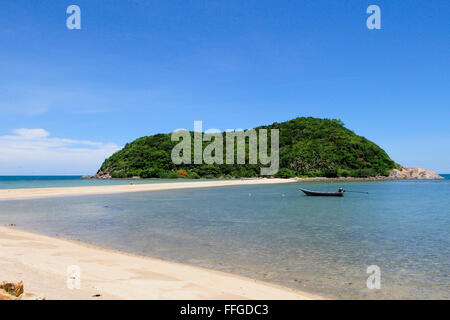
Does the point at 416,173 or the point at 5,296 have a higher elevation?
the point at 5,296

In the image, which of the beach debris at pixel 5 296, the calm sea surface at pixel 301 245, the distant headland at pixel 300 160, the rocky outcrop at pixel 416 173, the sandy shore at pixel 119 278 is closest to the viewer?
the beach debris at pixel 5 296

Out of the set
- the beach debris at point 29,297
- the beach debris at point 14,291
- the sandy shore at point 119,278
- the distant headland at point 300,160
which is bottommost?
the sandy shore at point 119,278

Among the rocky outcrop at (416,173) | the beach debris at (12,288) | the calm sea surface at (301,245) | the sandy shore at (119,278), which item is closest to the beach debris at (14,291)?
the beach debris at (12,288)

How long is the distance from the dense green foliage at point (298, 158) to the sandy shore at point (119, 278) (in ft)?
419

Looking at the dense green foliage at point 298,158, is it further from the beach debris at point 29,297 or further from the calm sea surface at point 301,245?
the beach debris at point 29,297

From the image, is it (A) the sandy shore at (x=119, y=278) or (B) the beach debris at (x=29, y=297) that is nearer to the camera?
(B) the beach debris at (x=29, y=297)

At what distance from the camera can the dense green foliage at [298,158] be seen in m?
138
